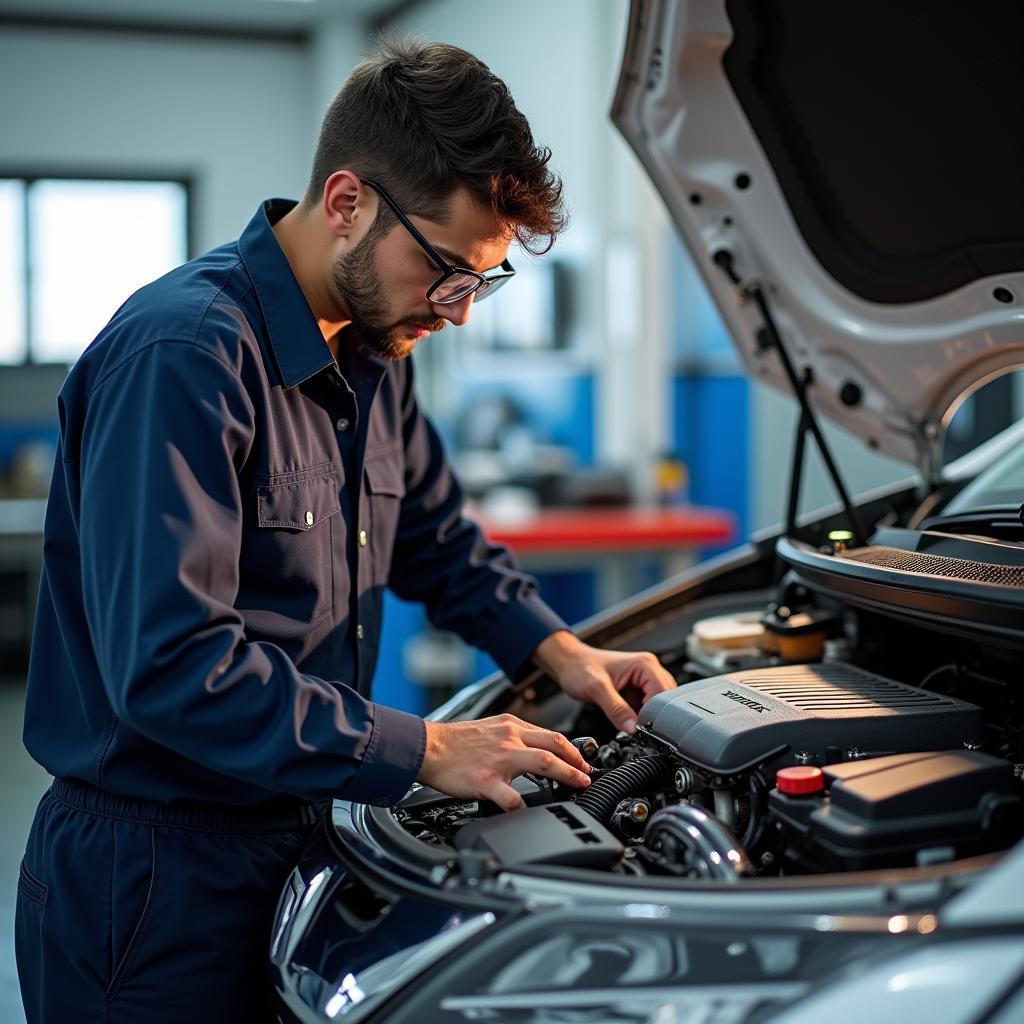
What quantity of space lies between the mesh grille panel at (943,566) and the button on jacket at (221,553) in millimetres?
598

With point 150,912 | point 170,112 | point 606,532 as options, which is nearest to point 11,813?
point 606,532

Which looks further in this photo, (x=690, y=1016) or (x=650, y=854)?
(x=650, y=854)

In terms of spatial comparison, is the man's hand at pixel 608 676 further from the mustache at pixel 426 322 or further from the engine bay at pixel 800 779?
the mustache at pixel 426 322

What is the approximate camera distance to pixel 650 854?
116 centimetres

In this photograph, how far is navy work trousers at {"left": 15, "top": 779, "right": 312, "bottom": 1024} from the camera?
1.28 metres

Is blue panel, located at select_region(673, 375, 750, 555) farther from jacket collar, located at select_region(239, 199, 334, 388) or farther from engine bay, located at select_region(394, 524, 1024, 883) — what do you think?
jacket collar, located at select_region(239, 199, 334, 388)

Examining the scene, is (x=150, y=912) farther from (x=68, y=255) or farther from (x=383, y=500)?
(x=68, y=255)

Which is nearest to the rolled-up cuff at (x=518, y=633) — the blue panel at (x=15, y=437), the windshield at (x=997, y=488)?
the windshield at (x=997, y=488)

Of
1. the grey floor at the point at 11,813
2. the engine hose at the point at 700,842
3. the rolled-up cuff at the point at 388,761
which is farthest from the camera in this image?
the grey floor at the point at 11,813

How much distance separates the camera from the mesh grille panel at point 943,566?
1262 millimetres

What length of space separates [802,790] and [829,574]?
15.4 inches

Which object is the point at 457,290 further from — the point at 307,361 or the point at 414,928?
the point at 414,928

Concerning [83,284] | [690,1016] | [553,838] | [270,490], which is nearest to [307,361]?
[270,490]

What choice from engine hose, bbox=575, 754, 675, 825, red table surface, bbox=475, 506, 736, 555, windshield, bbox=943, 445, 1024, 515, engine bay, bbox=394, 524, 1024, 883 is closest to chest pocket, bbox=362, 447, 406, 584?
engine bay, bbox=394, 524, 1024, 883
